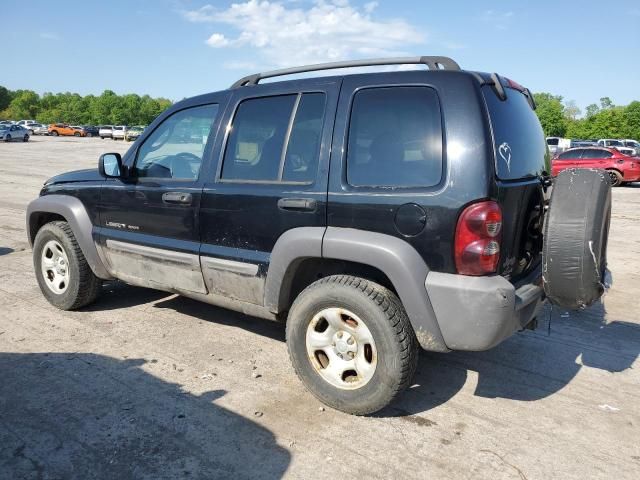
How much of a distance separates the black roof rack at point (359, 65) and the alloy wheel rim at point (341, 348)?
1560 mm

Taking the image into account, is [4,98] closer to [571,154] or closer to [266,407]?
[571,154]

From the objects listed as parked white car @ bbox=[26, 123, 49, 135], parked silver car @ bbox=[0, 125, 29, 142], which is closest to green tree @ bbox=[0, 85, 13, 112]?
parked white car @ bbox=[26, 123, 49, 135]

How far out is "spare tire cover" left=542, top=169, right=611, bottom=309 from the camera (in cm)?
288

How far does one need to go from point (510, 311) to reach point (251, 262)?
1.67 metres

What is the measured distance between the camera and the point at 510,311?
2779 mm

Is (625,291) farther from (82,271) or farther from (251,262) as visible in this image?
(82,271)

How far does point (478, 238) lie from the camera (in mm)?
2729

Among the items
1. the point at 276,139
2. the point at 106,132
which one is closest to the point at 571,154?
the point at 276,139

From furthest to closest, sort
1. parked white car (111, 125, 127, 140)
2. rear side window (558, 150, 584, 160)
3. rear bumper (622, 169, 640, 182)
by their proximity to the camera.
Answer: parked white car (111, 125, 127, 140) → rear side window (558, 150, 584, 160) → rear bumper (622, 169, 640, 182)

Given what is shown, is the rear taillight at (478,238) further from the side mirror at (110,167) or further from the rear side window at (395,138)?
the side mirror at (110,167)

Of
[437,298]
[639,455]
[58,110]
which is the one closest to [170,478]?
[437,298]

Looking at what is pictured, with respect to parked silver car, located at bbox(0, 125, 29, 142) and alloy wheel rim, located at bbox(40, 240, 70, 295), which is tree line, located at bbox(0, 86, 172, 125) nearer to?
parked silver car, located at bbox(0, 125, 29, 142)

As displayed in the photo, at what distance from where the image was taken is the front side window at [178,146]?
3.95 m

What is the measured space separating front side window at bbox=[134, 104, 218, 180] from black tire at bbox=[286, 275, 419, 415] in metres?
1.41
